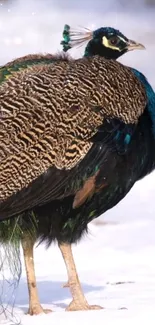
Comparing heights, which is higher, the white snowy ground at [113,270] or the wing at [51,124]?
the wing at [51,124]

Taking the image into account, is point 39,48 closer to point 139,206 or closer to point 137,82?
point 139,206

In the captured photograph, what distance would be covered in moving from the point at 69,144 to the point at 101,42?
0.95 m

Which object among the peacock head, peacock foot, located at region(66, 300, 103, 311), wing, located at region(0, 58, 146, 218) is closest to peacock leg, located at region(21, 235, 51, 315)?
peacock foot, located at region(66, 300, 103, 311)

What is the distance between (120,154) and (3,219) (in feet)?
2.21

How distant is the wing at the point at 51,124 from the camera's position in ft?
18.5

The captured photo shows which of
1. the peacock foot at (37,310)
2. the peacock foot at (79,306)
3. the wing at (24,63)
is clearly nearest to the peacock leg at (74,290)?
the peacock foot at (79,306)

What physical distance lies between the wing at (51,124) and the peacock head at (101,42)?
1.62 ft

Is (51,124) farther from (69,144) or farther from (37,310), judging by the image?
(37,310)

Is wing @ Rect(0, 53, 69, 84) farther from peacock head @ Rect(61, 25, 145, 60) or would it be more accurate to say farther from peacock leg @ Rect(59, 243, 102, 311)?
peacock leg @ Rect(59, 243, 102, 311)

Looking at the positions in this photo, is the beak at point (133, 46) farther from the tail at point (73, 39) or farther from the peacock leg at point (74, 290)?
the peacock leg at point (74, 290)

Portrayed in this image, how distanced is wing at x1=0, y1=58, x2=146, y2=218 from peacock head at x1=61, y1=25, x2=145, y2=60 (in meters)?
0.49

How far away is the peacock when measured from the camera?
5648 mm

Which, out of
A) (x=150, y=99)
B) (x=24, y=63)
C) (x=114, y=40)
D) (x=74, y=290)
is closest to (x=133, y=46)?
(x=114, y=40)

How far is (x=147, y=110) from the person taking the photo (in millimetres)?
6191
